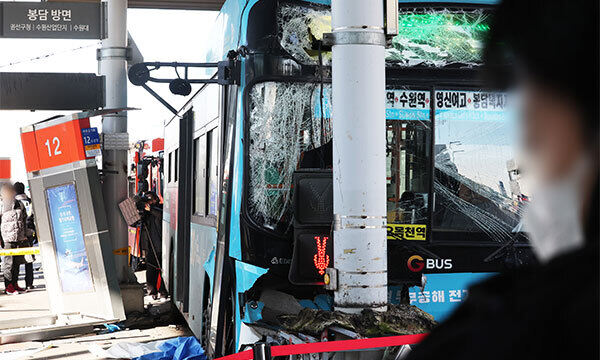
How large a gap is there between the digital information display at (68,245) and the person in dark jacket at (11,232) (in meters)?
4.91

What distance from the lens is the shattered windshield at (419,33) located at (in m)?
5.76

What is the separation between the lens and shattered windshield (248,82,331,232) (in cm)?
571

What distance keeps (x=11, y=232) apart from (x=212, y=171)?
884 cm

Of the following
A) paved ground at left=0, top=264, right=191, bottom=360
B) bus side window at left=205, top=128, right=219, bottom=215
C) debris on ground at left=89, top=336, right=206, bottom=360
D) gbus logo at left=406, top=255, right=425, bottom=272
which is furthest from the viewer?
paved ground at left=0, top=264, right=191, bottom=360

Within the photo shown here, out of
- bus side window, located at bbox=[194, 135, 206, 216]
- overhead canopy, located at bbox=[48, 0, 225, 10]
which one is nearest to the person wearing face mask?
bus side window, located at bbox=[194, 135, 206, 216]

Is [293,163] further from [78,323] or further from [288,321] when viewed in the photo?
[78,323]

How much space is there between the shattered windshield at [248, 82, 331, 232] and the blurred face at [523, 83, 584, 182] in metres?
4.93

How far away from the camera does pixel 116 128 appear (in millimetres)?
11359

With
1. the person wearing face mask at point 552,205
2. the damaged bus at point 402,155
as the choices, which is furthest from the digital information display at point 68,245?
the person wearing face mask at point 552,205

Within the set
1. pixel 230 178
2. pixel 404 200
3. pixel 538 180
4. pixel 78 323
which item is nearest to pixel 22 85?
pixel 78 323

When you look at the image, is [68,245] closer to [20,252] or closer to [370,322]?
[20,252]

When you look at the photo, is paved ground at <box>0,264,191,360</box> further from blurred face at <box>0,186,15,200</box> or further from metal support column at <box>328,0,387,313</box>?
metal support column at <box>328,0,387,313</box>

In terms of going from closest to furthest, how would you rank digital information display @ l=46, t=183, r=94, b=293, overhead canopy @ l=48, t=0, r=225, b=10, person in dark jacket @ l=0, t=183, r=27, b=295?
digital information display @ l=46, t=183, r=94, b=293 → person in dark jacket @ l=0, t=183, r=27, b=295 → overhead canopy @ l=48, t=0, r=225, b=10

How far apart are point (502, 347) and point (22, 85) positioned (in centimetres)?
996
